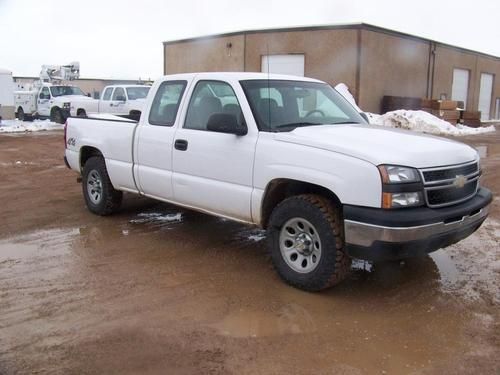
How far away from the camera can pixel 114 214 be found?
23.5 feet

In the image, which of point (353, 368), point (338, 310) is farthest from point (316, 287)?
point (353, 368)

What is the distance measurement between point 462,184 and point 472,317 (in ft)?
3.49

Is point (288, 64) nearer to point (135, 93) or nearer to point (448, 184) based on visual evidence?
point (135, 93)

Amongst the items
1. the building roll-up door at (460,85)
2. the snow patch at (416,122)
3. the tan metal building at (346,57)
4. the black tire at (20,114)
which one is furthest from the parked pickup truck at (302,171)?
the building roll-up door at (460,85)

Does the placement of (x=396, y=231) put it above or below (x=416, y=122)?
below

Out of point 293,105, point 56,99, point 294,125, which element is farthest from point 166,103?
point 56,99

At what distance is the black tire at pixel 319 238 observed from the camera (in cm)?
424

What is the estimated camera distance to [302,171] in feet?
14.3

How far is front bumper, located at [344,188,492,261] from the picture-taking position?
12.9 feet

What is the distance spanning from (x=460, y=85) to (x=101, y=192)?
32.1 metres

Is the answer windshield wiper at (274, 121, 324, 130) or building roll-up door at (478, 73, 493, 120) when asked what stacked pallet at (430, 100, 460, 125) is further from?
windshield wiper at (274, 121, 324, 130)

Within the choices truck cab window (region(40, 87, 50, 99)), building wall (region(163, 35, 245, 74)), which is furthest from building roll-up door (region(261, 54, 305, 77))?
truck cab window (region(40, 87, 50, 99))

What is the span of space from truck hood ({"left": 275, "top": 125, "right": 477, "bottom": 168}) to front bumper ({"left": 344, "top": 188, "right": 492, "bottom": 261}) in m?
0.38

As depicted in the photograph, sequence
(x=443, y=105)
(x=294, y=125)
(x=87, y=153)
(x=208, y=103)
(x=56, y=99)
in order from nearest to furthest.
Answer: (x=294, y=125), (x=208, y=103), (x=87, y=153), (x=443, y=105), (x=56, y=99)
